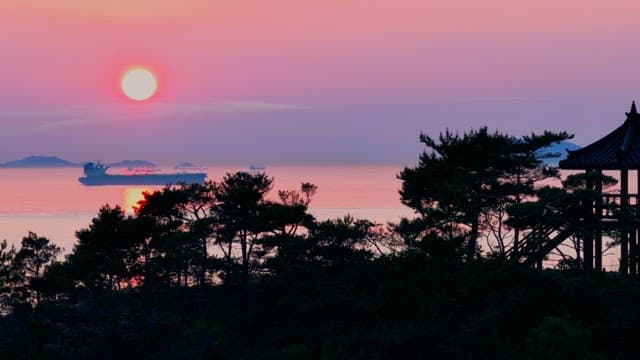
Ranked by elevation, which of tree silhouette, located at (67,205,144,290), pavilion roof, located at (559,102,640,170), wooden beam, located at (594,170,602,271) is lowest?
tree silhouette, located at (67,205,144,290)

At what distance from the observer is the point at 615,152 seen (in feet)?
112

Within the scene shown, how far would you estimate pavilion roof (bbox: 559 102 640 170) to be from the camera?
33.2 meters

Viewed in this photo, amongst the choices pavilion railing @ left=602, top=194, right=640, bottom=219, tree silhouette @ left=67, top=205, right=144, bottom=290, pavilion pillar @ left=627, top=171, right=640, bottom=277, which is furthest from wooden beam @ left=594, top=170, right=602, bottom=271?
tree silhouette @ left=67, top=205, right=144, bottom=290

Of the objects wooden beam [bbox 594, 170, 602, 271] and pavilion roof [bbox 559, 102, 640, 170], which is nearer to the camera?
pavilion roof [bbox 559, 102, 640, 170]

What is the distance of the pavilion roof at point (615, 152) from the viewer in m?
33.2

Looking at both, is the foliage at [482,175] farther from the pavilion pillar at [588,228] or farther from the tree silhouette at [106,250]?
the tree silhouette at [106,250]

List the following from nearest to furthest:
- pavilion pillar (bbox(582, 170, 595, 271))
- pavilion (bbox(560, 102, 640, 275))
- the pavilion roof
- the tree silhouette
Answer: the pavilion roof → pavilion (bbox(560, 102, 640, 275)) → pavilion pillar (bbox(582, 170, 595, 271)) → the tree silhouette

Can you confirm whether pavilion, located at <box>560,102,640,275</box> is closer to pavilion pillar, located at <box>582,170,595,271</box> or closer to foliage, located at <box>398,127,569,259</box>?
pavilion pillar, located at <box>582,170,595,271</box>

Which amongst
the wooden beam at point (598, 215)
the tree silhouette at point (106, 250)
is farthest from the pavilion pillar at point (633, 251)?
the tree silhouette at point (106, 250)

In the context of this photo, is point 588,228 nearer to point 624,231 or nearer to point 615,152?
point 624,231

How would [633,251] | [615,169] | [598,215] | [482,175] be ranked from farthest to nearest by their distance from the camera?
[482,175] < [598,215] < [633,251] < [615,169]

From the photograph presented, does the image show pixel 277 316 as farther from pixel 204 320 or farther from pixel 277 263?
pixel 277 263

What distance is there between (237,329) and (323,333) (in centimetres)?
390

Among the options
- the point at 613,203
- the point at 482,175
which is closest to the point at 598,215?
the point at 613,203
